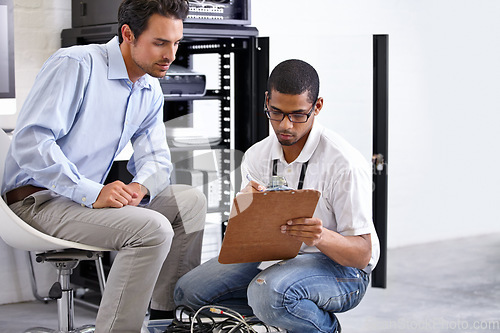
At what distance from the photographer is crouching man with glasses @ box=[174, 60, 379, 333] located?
2.03 meters

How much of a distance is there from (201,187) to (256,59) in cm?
74

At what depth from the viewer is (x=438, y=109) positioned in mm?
4852

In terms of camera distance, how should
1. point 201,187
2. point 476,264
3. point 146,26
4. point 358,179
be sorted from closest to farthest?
point 358,179
point 146,26
point 201,187
point 476,264

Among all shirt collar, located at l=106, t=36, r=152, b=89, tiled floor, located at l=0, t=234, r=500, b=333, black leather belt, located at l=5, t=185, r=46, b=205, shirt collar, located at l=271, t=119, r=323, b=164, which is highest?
shirt collar, located at l=106, t=36, r=152, b=89

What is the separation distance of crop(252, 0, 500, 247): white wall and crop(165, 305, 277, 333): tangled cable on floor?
2.51 metres

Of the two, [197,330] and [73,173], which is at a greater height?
[73,173]

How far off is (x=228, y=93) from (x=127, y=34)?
0.93 meters

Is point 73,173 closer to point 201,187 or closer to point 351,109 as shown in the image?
point 201,187

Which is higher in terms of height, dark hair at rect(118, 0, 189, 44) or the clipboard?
dark hair at rect(118, 0, 189, 44)

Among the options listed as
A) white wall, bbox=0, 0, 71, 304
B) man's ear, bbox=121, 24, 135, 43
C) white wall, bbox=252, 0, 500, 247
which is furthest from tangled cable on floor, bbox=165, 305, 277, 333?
white wall, bbox=252, 0, 500, 247

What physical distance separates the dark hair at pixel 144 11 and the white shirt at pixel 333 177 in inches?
20.9

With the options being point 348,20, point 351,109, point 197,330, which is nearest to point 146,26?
point 197,330

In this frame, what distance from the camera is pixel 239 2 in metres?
3.14

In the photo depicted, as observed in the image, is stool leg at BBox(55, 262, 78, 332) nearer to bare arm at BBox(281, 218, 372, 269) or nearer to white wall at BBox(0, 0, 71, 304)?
bare arm at BBox(281, 218, 372, 269)
